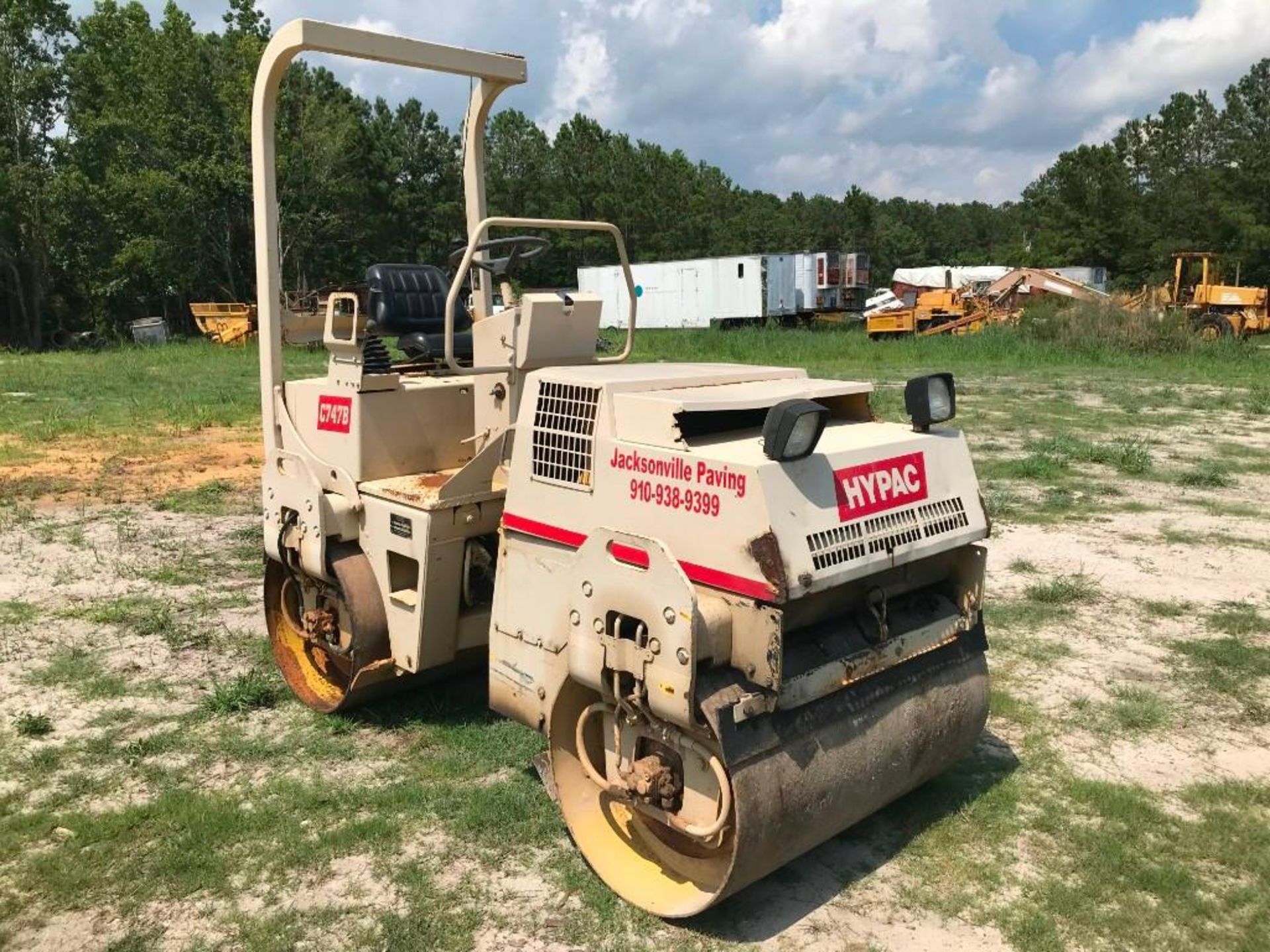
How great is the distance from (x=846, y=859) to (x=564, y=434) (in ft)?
6.17

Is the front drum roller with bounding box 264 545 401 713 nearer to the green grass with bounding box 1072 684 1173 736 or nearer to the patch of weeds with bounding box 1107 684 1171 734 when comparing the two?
the green grass with bounding box 1072 684 1173 736

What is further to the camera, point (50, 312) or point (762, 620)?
point (50, 312)

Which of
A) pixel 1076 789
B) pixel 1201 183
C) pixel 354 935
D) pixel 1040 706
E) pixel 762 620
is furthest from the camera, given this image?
pixel 1201 183

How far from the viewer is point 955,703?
3.95 metres

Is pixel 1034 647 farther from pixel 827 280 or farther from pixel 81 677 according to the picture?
pixel 827 280

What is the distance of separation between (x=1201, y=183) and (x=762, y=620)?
188 ft

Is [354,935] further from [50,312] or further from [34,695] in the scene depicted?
[50,312]

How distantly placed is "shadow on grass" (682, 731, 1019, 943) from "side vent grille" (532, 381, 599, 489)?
155 cm

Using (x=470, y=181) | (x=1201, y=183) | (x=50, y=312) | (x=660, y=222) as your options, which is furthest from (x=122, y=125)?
(x=1201, y=183)

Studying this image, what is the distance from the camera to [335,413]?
4.97m

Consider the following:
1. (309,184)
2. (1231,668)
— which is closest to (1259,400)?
(1231,668)

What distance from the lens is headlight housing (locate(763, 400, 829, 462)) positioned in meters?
3.18

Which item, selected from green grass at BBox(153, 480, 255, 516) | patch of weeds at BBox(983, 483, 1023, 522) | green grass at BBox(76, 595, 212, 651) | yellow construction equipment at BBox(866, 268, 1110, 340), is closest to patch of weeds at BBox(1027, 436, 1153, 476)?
patch of weeds at BBox(983, 483, 1023, 522)

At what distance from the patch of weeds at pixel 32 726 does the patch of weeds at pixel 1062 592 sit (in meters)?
5.69
